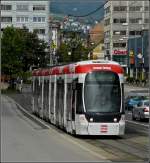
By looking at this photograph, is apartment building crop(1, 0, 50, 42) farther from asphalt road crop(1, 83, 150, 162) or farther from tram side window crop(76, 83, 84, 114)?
tram side window crop(76, 83, 84, 114)

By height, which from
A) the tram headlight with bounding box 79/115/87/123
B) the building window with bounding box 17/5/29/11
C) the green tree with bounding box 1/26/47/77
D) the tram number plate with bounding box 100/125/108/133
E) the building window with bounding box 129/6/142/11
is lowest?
the tram number plate with bounding box 100/125/108/133

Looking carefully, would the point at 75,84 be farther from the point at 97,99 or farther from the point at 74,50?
the point at 74,50

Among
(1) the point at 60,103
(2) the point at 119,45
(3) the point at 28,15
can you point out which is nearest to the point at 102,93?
(1) the point at 60,103

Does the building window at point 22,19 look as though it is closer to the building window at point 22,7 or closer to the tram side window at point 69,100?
the building window at point 22,7

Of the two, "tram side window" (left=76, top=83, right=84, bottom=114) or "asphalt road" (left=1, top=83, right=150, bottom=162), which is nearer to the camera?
"asphalt road" (left=1, top=83, right=150, bottom=162)

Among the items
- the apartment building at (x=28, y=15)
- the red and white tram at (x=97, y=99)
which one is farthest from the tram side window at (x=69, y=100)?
the apartment building at (x=28, y=15)

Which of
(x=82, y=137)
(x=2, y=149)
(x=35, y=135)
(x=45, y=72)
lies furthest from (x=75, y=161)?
(x=45, y=72)

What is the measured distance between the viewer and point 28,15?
6280 inches

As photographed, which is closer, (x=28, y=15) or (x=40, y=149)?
(x=40, y=149)

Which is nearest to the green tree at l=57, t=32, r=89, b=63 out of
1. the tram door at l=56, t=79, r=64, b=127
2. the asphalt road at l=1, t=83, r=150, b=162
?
the tram door at l=56, t=79, r=64, b=127

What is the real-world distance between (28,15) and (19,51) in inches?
2590

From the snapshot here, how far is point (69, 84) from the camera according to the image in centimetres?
2659

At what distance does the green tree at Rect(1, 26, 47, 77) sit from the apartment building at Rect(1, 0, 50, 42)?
2048 inches

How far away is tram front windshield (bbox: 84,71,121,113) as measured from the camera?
24.7 meters
